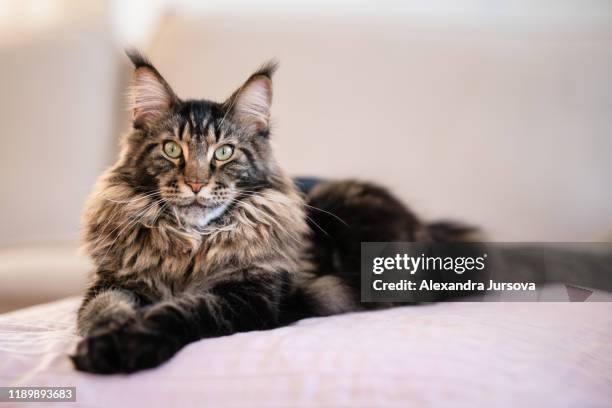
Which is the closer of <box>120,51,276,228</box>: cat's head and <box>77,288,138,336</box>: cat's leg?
<box>77,288,138,336</box>: cat's leg

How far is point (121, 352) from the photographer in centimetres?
66

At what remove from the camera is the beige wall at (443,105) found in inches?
59.7

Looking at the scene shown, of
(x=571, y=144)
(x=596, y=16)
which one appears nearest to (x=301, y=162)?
(x=571, y=144)

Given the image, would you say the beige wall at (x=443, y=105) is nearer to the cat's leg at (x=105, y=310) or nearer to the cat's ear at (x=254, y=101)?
the cat's ear at (x=254, y=101)

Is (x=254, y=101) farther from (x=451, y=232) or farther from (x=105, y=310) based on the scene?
(x=451, y=232)

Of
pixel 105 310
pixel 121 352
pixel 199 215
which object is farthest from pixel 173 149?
pixel 121 352

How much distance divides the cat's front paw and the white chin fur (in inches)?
14.3

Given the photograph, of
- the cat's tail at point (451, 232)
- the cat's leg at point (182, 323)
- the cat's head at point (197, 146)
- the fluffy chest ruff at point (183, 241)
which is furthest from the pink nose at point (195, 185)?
the cat's tail at point (451, 232)

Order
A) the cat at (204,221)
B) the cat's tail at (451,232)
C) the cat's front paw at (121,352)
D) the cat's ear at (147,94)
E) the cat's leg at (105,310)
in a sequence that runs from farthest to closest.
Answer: the cat's tail at (451,232) < the cat's ear at (147,94) < the cat at (204,221) < the cat's leg at (105,310) < the cat's front paw at (121,352)

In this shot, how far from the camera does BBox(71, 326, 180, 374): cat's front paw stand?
0.65 metres

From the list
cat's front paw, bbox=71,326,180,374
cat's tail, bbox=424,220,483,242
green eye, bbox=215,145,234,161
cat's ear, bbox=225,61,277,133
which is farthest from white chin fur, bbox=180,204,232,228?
cat's tail, bbox=424,220,483,242

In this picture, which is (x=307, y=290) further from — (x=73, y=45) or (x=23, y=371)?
(x=73, y=45)

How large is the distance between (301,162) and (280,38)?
53 cm

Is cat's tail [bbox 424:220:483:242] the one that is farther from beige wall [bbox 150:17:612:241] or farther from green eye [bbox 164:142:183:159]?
green eye [bbox 164:142:183:159]
